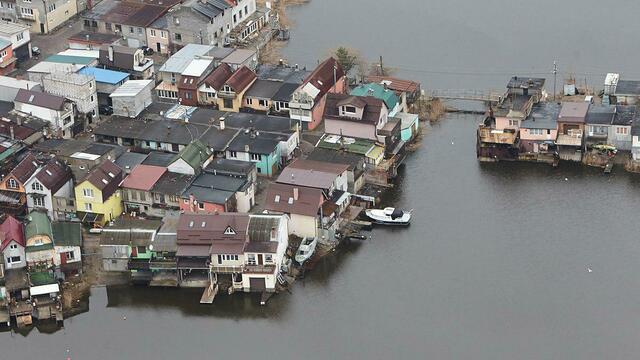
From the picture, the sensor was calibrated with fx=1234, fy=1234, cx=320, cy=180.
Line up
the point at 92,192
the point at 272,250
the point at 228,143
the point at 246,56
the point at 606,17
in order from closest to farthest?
the point at 272,250
the point at 92,192
the point at 228,143
the point at 246,56
the point at 606,17

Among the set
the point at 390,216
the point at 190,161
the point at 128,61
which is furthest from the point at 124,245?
the point at 128,61

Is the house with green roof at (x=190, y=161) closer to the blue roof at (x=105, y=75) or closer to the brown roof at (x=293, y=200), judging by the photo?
the brown roof at (x=293, y=200)

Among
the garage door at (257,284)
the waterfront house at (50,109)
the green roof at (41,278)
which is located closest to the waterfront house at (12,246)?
the green roof at (41,278)

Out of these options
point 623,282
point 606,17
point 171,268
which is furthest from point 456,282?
point 606,17

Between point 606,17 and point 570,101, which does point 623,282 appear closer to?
point 570,101

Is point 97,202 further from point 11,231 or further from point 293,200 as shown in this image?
point 293,200

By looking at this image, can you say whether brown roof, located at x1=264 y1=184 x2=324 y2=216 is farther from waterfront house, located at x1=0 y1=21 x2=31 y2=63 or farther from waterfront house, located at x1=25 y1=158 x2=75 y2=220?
waterfront house, located at x1=0 y1=21 x2=31 y2=63
